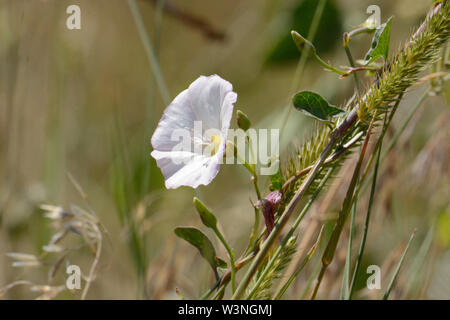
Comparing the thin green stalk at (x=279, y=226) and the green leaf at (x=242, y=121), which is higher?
the green leaf at (x=242, y=121)

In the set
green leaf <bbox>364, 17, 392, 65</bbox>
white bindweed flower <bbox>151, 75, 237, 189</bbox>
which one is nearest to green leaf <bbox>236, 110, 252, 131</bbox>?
white bindweed flower <bbox>151, 75, 237, 189</bbox>

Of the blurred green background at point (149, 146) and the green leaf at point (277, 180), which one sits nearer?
the green leaf at point (277, 180)

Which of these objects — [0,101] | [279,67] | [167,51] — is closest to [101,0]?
[167,51]

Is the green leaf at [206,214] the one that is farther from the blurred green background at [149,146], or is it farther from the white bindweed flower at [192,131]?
the blurred green background at [149,146]

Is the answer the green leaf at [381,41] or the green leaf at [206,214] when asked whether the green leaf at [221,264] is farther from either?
the green leaf at [381,41]

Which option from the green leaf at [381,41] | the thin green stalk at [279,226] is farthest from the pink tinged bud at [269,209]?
the green leaf at [381,41]

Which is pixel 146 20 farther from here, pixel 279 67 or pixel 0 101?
pixel 279 67

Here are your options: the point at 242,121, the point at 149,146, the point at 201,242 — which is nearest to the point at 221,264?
the point at 201,242

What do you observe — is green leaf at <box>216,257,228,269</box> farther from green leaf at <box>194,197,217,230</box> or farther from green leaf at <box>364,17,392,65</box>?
green leaf at <box>364,17,392,65</box>
